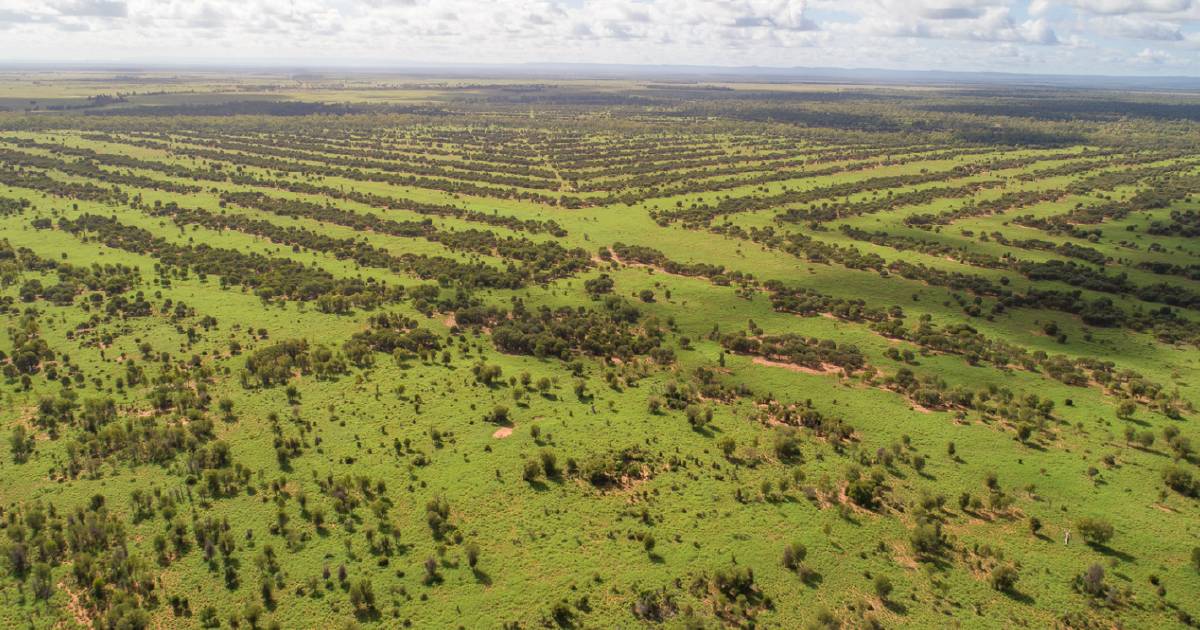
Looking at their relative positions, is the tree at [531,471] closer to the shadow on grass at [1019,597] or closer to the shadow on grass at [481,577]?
the shadow on grass at [481,577]

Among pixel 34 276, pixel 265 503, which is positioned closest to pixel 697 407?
pixel 265 503

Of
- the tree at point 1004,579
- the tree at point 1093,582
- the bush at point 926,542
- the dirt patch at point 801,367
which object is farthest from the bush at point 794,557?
the dirt patch at point 801,367

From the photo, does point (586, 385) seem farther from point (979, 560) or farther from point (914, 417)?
point (979, 560)

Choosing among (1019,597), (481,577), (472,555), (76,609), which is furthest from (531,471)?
(1019,597)

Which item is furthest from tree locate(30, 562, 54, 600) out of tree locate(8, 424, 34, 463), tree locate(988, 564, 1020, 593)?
tree locate(988, 564, 1020, 593)

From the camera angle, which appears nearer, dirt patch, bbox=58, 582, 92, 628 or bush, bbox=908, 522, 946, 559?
dirt patch, bbox=58, 582, 92, 628

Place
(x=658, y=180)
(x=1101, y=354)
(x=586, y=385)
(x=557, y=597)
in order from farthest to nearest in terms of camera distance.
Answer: (x=658, y=180) < (x=1101, y=354) < (x=586, y=385) < (x=557, y=597)

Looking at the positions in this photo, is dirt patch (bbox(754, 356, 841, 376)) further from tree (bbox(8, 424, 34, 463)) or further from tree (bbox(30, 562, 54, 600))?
tree (bbox(8, 424, 34, 463))
